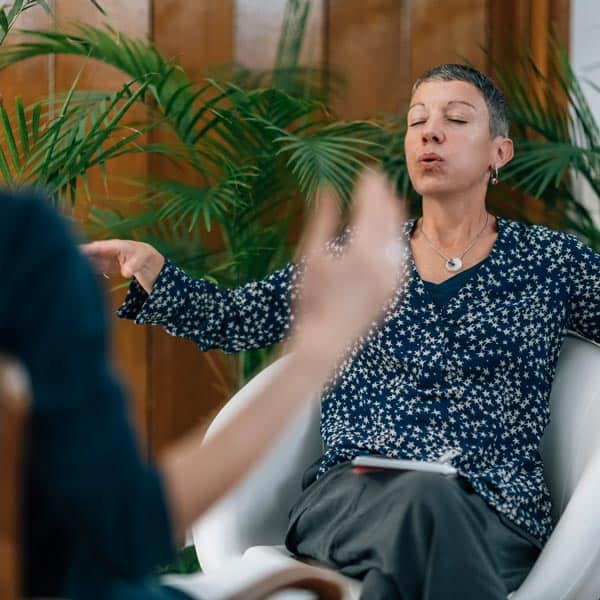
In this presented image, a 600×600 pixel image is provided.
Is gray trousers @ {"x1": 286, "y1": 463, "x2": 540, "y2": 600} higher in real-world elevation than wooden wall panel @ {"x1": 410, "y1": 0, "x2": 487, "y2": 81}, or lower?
lower

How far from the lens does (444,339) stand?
2.18 meters

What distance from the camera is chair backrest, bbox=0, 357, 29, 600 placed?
0.73 meters

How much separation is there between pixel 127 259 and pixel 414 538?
653 millimetres

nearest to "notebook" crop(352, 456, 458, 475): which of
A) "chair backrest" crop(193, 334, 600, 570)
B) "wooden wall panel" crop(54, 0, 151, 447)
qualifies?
"chair backrest" crop(193, 334, 600, 570)

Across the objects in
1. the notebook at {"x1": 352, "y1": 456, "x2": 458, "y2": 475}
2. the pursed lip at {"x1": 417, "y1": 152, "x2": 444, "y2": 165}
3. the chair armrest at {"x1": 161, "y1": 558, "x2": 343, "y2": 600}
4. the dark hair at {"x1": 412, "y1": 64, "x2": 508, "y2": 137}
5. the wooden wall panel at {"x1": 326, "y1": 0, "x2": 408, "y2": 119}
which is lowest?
the notebook at {"x1": 352, "y1": 456, "x2": 458, "y2": 475}

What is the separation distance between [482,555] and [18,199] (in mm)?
1245

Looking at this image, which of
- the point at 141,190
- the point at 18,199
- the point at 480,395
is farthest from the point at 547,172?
the point at 18,199

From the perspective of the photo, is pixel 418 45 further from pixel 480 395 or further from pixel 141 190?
pixel 480 395

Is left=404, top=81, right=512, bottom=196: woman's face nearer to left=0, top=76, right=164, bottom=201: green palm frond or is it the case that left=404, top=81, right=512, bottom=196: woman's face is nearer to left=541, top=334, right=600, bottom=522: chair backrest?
left=541, top=334, right=600, bottom=522: chair backrest

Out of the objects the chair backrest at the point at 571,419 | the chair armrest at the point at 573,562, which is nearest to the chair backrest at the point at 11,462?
the chair armrest at the point at 573,562

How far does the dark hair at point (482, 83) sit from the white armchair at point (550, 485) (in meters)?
0.46

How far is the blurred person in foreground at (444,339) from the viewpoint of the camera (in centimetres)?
196

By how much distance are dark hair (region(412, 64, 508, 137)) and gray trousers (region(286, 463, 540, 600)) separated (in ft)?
2.58

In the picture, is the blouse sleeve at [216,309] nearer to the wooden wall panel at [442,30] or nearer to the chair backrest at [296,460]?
the chair backrest at [296,460]
